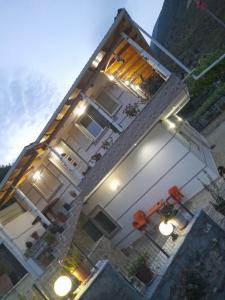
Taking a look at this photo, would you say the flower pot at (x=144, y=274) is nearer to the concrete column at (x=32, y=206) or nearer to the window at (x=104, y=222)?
the window at (x=104, y=222)

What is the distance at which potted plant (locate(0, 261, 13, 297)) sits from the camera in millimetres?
18734

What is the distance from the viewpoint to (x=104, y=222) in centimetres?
1819

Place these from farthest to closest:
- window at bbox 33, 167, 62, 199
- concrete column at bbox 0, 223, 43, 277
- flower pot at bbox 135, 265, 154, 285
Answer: window at bbox 33, 167, 62, 199
concrete column at bbox 0, 223, 43, 277
flower pot at bbox 135, 265, 154, 285

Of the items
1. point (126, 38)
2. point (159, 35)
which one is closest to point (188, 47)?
point (159, 35)

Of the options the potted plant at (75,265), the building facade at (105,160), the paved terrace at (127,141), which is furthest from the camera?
the building facade at (105,160)

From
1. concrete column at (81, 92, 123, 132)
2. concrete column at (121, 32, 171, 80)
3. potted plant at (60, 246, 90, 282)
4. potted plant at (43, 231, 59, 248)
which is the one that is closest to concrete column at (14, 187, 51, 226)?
potted plant at (43, 231, 59, 248)

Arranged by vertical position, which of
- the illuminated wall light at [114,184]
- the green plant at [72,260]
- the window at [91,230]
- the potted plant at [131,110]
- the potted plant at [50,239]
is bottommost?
the green plant at [72,260]

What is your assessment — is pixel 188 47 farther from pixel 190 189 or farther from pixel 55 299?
pixel 55 299

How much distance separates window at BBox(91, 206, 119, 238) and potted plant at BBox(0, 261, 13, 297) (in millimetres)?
6676

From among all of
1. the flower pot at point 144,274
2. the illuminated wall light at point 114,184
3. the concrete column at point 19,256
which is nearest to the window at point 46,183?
the concrete column at point 19,256

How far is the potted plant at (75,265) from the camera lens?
13.0 meters

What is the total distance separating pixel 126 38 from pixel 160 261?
12.2m

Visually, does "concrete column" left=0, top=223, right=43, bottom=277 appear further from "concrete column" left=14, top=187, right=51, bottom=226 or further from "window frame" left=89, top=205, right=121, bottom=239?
"window frame" left=89, top=205, right=121, bottom=239

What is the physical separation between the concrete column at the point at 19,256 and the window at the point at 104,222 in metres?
4.04
